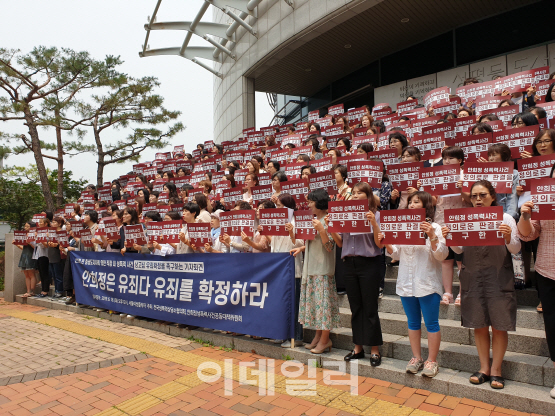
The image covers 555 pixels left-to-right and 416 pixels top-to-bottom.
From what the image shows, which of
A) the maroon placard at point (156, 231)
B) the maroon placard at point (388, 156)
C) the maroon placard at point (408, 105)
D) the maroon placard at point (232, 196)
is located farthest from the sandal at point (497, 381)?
the maroon placard at point (408, 105)

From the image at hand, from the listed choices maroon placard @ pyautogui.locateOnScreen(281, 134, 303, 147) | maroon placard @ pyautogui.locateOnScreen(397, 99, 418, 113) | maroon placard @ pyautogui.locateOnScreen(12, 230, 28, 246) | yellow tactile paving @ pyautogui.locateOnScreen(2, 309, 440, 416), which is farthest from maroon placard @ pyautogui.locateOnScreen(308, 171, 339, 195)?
maroon placard @ pyautogui.locateOnScreen(12, 230, 28, 246)

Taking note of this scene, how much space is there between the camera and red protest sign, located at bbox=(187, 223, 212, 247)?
625 centimetres

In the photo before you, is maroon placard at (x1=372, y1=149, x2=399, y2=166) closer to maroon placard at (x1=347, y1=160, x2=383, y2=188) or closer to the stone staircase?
maroon placard at (x1=347, y1=160, x2=383, y2=188)

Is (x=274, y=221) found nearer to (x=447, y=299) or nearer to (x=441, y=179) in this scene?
(x=441, y=179)

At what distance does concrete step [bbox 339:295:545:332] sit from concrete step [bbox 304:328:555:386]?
38 cm

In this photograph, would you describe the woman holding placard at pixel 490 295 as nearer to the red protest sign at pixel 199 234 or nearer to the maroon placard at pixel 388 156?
the maroon placard at pixel 388 156

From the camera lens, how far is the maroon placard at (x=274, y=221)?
527cm

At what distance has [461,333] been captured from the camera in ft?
14.6

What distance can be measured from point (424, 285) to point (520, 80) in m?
7.07

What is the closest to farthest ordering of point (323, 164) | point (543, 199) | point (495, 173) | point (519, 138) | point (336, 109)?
point (543, 199), point (495, 173), point (519, 138), point (323, 164), point (336, 109)

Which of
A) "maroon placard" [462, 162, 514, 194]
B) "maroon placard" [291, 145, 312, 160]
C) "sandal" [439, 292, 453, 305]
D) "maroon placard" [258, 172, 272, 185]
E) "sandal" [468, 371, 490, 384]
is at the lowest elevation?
"sandal" [468, 371, 490, 384]

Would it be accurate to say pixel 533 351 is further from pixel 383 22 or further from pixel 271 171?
pixel 383 22

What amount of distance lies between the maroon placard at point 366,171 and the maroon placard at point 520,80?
4865 mm

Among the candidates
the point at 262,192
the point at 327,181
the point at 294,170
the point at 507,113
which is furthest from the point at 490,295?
the point at 294,170
